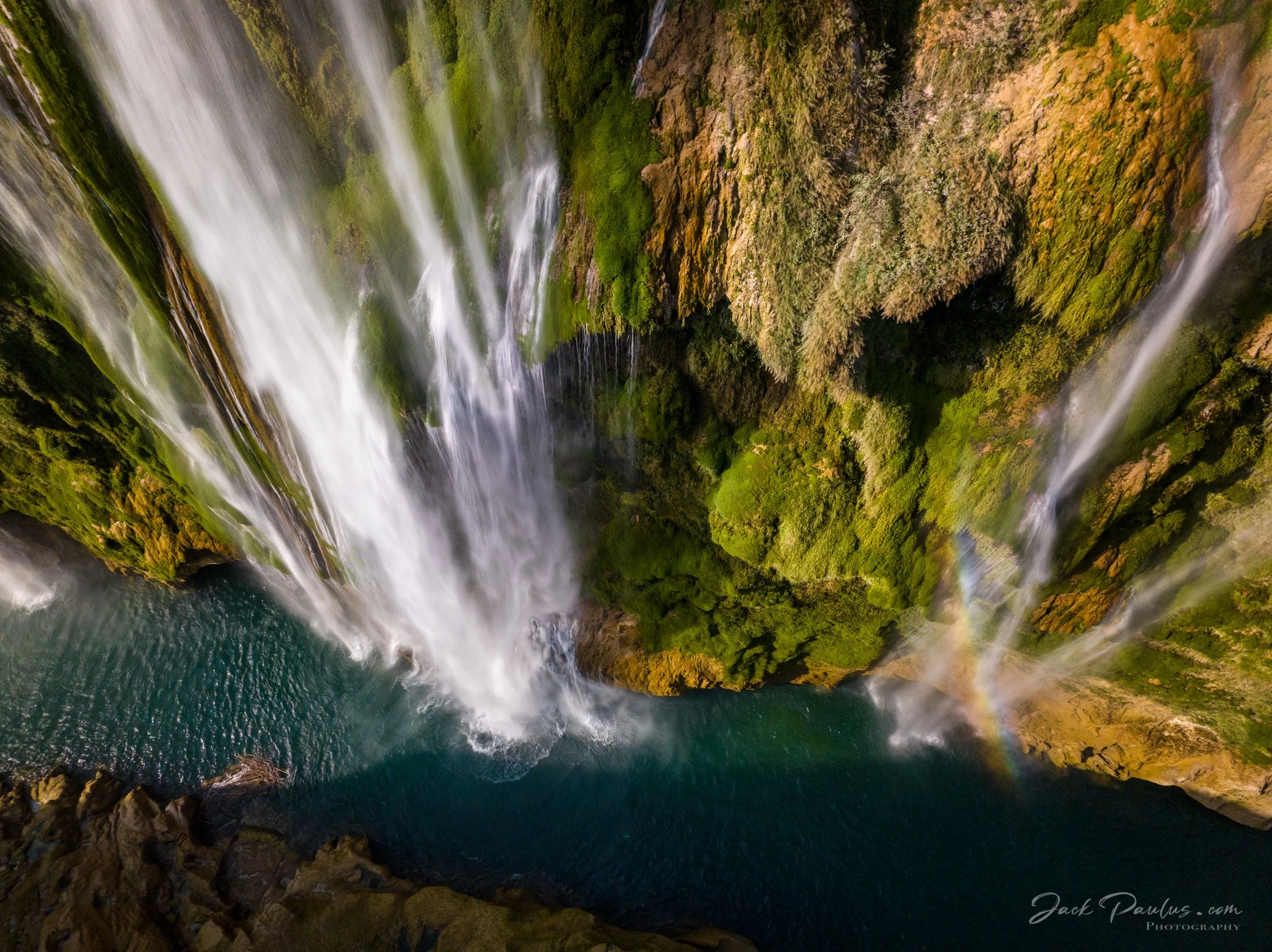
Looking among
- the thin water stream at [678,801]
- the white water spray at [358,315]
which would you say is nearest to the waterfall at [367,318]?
the white water spray at [358,315]

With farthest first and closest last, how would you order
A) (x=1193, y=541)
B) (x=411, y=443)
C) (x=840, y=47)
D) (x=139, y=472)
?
(x=139, y=472) < (x=411, y=443) < (x=1193, y=541) < (x=840, y=47)

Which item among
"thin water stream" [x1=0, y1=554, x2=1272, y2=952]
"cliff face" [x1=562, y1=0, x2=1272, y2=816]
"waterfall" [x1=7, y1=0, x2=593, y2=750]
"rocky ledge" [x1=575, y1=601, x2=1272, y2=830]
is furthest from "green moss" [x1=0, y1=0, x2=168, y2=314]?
"rocky ledge" [x1=575, y1=601, x2=1272, y2=830]

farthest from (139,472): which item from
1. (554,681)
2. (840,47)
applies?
(840,47)

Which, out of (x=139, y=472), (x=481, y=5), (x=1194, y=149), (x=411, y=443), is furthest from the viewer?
(x=139, y=472)

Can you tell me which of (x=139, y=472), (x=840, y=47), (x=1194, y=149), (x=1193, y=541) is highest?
(x=139, y=472)

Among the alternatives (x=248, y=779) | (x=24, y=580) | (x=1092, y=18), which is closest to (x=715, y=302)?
(x=1092, y=18)

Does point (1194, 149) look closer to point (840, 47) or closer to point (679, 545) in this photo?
point (840, 47)

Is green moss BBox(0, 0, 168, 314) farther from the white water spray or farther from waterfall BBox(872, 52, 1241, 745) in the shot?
waterfall BBox(872, 52, 1241, 745)
